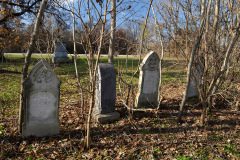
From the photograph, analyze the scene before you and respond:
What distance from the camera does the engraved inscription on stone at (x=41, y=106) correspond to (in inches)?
132

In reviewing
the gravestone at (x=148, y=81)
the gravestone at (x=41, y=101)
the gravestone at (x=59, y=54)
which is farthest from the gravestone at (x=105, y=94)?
the gravestone at (x=59, y=54)

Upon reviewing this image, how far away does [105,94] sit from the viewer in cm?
443

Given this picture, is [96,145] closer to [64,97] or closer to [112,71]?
[112,71]

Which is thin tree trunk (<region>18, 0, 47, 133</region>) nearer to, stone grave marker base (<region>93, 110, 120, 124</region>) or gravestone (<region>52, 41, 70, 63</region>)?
stone grave marker base (<region>93, 110, 120, 124</region>)

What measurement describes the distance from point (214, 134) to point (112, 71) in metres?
2.79

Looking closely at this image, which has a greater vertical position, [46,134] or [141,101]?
[141,101]

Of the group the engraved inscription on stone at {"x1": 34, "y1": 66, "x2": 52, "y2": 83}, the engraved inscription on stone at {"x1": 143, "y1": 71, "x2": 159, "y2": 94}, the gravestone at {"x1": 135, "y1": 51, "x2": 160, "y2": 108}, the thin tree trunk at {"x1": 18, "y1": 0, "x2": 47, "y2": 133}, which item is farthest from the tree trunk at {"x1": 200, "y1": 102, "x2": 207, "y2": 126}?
the thin tree trunk at {"x1": 18, "y1": 0, "x2": 47, "y2": 133}

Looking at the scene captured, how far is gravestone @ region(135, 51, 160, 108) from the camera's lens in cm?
502

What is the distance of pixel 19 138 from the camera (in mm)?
3436

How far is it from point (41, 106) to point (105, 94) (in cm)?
155

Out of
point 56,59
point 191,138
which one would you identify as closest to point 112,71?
point 191,138

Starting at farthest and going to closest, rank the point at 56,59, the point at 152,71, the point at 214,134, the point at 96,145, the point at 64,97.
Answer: the point at 56,59
the point at 64,97
the point at 152,71
the point at 214,134
the point at 96,145

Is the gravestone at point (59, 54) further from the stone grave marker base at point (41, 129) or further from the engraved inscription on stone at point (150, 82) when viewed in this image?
the stone grave marker base at point (41, 129)

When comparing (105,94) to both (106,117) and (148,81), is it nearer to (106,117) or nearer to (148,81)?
(106,117)
